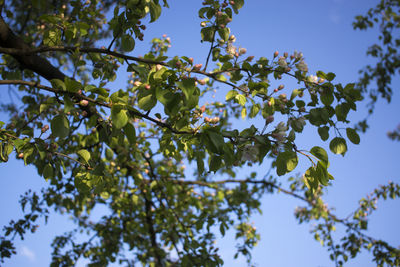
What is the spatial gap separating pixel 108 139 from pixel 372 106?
21.6 feet

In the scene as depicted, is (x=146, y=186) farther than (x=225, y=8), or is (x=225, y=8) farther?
(x=146, y=186)

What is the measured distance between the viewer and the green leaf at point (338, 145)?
57.5 inches

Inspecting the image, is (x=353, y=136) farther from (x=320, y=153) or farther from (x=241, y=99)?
(x=241, y=99)

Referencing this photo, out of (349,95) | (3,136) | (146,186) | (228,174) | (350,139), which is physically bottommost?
(3,136)

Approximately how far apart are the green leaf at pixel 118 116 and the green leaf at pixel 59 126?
11.6 inches

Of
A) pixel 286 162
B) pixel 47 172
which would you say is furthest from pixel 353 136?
pixel 47 172

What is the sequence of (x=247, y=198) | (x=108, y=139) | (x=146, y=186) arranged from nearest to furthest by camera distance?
(x=108, y=139) < (x=146, y=186) < (x=247, y=198)

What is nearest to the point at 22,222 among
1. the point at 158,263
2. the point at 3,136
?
the point at 158,263

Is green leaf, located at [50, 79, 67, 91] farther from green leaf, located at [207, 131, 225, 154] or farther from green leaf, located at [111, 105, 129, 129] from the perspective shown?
green leaf, located at [207, 131, 225, 154]

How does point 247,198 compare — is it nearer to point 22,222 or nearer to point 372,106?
point 22,222

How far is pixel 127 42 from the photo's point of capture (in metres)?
1.75

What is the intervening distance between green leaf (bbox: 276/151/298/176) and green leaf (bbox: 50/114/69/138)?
3.28ft

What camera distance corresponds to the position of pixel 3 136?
1505 millimetres

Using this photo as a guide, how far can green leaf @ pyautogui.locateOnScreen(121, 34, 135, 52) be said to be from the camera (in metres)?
1.73
